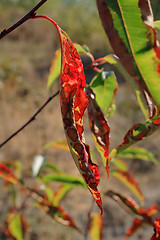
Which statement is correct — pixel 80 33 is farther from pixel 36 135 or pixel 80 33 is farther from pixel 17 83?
pixel 36 135

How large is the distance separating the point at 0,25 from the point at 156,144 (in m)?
7.10

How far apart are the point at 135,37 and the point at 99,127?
0.53 ft

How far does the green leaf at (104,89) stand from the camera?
547 mm

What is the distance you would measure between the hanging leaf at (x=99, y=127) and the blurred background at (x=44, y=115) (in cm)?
90

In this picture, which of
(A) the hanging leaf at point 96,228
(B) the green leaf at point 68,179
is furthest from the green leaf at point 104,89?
(A) the hanging leaf at point 96,228

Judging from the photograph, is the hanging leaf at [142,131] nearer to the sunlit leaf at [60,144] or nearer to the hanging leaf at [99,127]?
the hanging leaf at [99,127]

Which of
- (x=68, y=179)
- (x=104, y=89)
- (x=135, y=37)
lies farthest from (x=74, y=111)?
(x=68, y=179)

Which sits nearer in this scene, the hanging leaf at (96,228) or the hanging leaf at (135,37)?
the hanging leaf at (135,37)

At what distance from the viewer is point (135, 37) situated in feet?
1.15

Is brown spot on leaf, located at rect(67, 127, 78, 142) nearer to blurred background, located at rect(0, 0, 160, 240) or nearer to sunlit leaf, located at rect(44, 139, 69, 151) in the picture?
sunlit leaf, located at rect(44, 139, 69, 151)

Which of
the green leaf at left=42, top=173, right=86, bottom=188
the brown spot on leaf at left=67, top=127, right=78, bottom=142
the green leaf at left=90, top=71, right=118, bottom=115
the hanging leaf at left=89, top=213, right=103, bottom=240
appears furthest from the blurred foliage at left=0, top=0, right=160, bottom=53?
the brown spot on leaf at left=67, top=127, right=78, bottom=142

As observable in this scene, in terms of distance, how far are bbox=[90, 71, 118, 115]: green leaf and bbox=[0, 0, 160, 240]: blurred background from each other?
808mm

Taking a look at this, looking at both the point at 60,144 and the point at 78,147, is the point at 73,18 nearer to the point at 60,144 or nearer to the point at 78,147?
the point at 60,144

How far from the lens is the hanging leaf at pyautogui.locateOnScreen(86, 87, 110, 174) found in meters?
0.42
